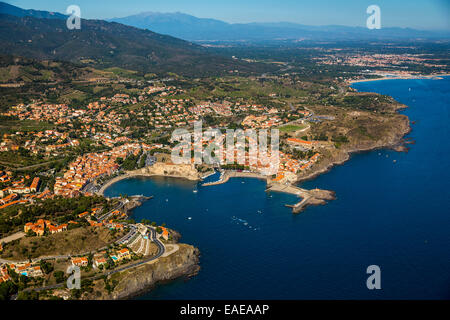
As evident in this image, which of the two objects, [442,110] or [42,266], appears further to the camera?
[442,110]

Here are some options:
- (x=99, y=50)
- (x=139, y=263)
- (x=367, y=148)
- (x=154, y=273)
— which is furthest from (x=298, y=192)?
(x=99, y=50)

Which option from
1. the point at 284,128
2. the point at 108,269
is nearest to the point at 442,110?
the point at 284,128

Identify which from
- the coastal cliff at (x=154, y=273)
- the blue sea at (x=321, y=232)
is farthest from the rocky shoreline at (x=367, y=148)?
the coastal cliff at (x=154, y=273)

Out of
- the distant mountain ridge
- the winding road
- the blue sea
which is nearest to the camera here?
the winding road

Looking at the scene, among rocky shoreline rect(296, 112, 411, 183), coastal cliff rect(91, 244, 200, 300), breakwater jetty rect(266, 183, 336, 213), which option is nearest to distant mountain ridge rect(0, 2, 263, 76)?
rocky shoreline rect(296, 112, 411, 183)

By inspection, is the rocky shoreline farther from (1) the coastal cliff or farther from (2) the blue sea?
(1) the coastal cliff

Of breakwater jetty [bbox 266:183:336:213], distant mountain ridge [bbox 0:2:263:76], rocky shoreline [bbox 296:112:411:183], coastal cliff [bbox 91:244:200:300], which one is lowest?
coastal cliff [bbox 91:244:200:300]

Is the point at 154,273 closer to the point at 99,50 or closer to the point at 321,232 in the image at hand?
the point at 321,232
